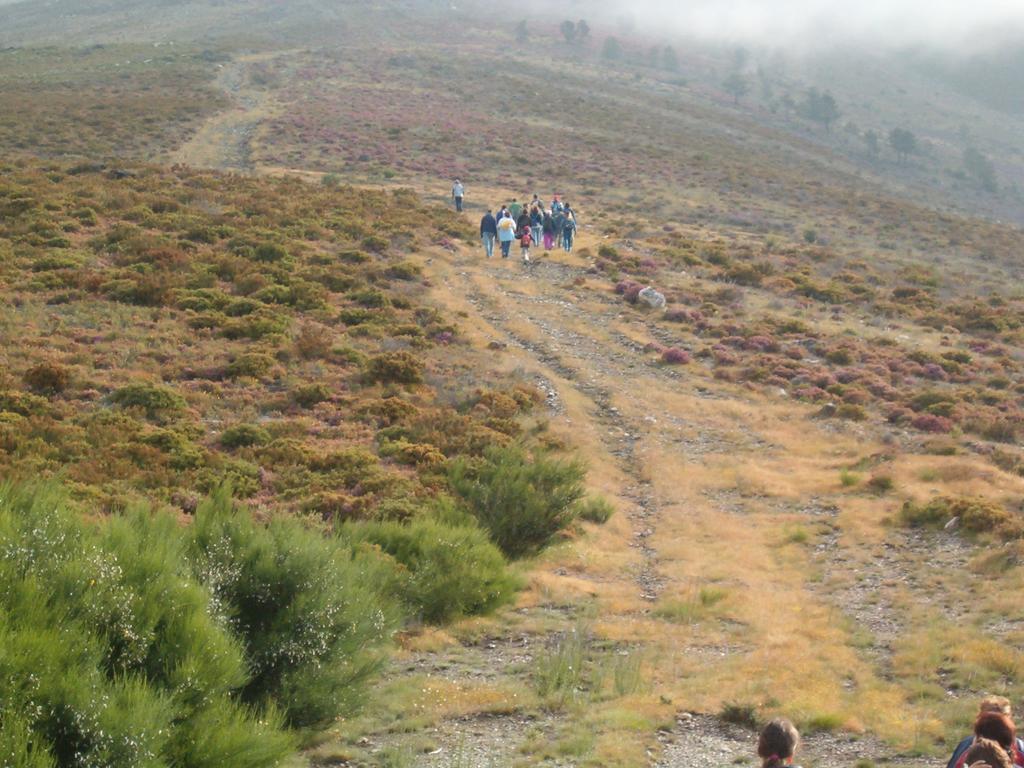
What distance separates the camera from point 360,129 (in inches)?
2566

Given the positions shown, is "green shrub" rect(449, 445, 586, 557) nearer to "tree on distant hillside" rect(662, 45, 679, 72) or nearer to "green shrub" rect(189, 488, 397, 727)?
"green shrub" rect(189, 488, 397, 727)

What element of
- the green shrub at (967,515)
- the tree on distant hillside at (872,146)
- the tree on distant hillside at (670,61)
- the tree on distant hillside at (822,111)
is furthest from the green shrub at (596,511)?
the tree on distant hillside at (670,61)

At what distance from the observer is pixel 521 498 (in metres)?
14.1

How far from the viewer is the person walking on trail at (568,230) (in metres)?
34.2

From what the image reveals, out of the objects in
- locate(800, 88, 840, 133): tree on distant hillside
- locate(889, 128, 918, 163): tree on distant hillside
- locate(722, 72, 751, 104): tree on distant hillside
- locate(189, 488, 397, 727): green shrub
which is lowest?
locate(189, 488, 397, 727): green shrub

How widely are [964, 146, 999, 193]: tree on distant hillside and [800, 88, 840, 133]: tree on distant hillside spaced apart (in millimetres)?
16735

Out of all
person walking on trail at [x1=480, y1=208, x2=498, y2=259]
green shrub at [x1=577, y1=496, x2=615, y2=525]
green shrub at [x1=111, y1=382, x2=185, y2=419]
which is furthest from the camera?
person walking on trail at [x1=480, y1=208, x2=498, y2=259]

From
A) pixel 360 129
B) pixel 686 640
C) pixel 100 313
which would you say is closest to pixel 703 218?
pixel 360 129

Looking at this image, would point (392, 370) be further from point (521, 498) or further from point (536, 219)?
point (536, 219)

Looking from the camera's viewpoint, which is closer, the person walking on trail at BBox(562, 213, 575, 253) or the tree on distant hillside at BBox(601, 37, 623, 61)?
the person walking on trail at BBox(562, 213, 575, 253)

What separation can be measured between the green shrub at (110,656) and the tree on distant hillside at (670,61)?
14219cm

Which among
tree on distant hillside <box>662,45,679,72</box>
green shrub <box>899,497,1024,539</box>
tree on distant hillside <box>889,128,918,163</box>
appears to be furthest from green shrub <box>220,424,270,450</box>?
tree on distant hillside <box>662,45,679,72</box>

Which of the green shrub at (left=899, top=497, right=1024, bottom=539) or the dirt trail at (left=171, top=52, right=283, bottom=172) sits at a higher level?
the dirt trail at (left=171, top=52, right=283, bottom=172)

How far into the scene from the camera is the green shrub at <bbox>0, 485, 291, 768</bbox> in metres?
5.00
